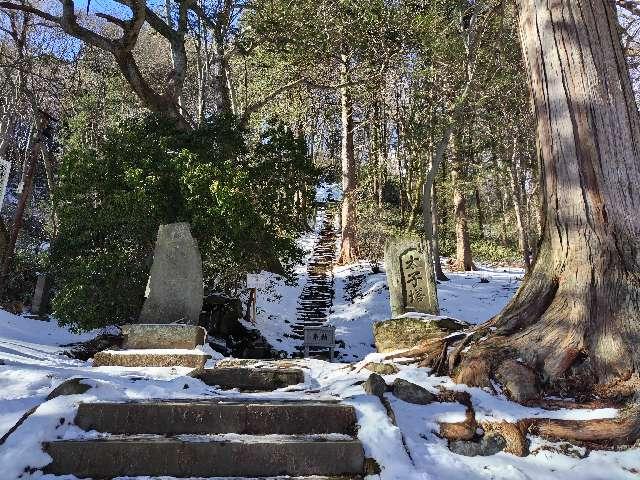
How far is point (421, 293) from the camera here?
861 cm

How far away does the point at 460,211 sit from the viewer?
17.3 metres

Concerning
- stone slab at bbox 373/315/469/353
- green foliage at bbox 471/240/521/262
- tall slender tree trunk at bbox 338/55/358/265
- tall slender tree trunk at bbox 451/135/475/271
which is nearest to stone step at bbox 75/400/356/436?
stone slab at bbox 373/315/469/353

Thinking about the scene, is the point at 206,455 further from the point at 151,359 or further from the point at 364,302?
the point at 364,302

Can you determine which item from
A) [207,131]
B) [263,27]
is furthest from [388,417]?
[263,27]

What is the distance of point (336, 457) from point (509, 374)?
1.31 m

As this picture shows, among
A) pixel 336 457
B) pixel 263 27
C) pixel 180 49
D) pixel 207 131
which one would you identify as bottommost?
pixel 336 457

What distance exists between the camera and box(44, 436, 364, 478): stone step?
8.26 ft

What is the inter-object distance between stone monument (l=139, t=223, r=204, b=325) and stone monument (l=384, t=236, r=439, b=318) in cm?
360

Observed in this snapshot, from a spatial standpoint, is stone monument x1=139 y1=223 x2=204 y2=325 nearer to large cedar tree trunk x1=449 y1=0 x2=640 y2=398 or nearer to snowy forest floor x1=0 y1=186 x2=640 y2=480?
snowy forest floor x1=0 y1=186 x2=640 y2=480

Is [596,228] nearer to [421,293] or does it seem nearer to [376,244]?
[421,293]

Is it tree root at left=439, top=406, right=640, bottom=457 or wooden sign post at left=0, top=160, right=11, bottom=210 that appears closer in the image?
tree root at left=439, top=406, right=640, bottom=457

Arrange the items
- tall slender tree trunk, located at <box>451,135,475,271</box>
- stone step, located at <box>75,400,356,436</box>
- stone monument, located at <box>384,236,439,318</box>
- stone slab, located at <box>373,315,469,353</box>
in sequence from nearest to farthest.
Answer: stone step, located at <box>75,400,356,436</box> → stone slab, located at <box>373,315,469,353</box> → stone monument, located at <box>384,236,439,318</box> → tall slender tree trunk, located at <box>451,135,475,271</box>

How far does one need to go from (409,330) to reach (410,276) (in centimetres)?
288

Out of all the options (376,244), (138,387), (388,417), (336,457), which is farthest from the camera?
(376,244)
